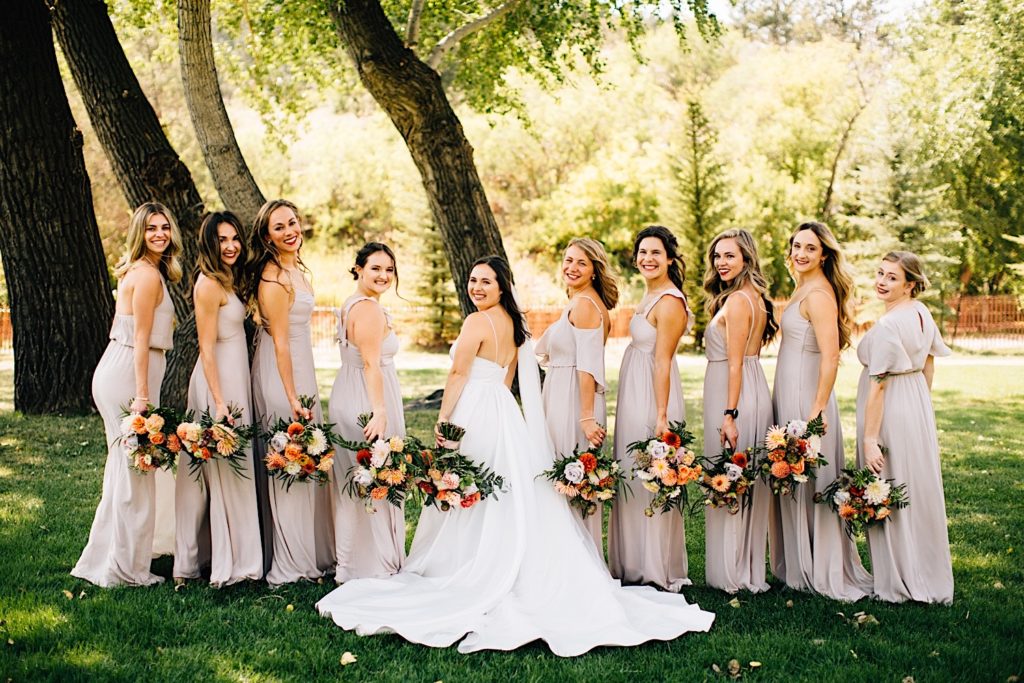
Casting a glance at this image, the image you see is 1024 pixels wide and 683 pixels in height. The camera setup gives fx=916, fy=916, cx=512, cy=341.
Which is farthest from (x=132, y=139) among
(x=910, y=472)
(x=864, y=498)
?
(x=910, y=472)

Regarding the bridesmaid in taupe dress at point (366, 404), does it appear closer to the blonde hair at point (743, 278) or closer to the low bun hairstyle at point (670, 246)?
the low bun hairstyle at point (670, 246)

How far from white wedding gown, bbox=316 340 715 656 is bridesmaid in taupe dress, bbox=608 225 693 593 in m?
0.37

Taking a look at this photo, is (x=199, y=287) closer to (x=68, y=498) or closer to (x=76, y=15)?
(x=68, y=498)

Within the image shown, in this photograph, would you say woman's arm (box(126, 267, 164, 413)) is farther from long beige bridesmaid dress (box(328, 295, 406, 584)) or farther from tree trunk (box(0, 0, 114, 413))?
tree trunk (box(0, 0, 114, 413))

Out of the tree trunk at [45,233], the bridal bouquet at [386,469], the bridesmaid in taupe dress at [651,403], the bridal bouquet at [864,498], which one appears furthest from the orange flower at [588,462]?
the tree trunk at [45,233]

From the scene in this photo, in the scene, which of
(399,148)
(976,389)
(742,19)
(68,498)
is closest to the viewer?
(68,498)

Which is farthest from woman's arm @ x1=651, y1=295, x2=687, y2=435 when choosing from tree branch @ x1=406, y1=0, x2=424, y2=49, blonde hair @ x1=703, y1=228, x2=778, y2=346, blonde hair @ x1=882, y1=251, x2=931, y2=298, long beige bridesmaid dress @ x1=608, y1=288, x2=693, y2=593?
tree branch @ x1=406, y1=0, x2=424, y2=49

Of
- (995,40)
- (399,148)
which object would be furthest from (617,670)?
(399,148)

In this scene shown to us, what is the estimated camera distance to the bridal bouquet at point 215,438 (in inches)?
233

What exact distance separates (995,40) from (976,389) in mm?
7327

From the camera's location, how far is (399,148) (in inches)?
1880

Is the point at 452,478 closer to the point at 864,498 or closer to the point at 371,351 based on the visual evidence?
the point at 371,351

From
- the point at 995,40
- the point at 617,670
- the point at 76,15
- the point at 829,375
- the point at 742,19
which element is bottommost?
the point at 617,670

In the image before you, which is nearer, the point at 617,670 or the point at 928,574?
the point at 617,670
